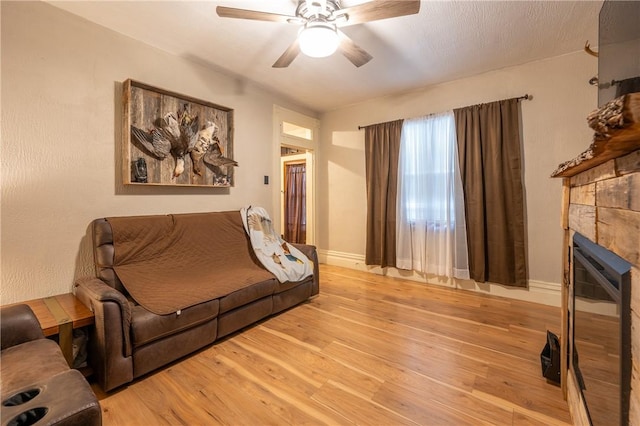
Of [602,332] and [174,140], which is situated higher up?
[174,140]

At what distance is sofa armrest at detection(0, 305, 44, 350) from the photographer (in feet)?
4.27

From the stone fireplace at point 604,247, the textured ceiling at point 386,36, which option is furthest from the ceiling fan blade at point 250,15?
the stone fireplace at point 604,247

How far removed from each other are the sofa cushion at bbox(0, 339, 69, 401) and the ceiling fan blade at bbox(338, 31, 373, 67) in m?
2.44

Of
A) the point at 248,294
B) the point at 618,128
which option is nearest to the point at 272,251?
the point at 248,294

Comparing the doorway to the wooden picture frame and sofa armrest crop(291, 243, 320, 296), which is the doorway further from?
the wooden picture frame

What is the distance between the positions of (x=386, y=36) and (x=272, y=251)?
234 centimetres

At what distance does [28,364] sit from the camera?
1.16 metres

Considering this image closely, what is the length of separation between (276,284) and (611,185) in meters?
2.31

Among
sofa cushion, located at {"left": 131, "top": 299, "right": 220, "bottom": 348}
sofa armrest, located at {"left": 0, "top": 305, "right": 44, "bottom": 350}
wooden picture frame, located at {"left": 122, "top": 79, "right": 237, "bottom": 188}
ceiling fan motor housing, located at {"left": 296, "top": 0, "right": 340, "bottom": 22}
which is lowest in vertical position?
sofa cushion, located at {"left": 131, "top": 299, "right": 220, "bottom": 348}

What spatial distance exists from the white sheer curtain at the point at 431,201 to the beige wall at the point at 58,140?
295cm

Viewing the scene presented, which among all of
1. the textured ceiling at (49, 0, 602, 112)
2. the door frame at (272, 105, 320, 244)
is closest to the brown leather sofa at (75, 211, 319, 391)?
the door frame at (272, 105, 320, 244)

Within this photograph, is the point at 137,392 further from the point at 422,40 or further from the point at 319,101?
the point at 319,101

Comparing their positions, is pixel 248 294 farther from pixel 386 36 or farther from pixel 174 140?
pixel 386 36

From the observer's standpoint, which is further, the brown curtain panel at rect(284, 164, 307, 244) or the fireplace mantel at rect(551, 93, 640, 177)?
the brown curtain panel at rect(284, 164, 307, 244)
